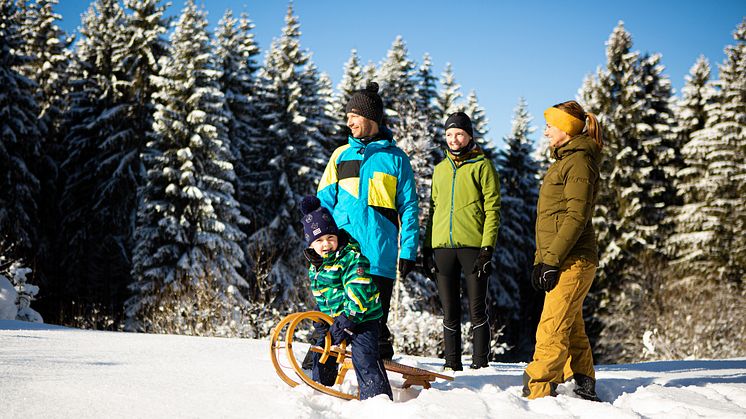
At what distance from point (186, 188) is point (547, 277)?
16926 millimetres

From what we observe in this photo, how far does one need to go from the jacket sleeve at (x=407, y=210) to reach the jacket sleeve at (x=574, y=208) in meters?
0.89

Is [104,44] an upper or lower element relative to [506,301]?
upper

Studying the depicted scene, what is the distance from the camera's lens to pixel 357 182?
3889mm

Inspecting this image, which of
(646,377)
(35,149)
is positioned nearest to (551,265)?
(646,377)

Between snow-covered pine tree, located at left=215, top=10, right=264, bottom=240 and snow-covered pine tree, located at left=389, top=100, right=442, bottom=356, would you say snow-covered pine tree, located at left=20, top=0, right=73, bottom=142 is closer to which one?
snow-covered pine tree, located at left=215, top=10, right=264, bottom=240

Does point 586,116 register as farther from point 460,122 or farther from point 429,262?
point 429,262

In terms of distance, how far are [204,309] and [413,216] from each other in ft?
23.9

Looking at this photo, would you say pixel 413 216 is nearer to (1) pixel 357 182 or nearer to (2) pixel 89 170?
(1) pixel 357 182

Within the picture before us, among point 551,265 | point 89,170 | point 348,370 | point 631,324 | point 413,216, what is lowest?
point 631,324

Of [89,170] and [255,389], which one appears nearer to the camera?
[255,389]

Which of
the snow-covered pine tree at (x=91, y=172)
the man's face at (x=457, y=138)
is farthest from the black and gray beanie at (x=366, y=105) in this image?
the snow-covered pine tree at (x=91, y=172)

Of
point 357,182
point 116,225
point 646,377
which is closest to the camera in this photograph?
point 357,182

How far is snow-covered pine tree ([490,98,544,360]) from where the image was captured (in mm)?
25844

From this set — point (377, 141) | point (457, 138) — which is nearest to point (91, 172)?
point (457, 138)
